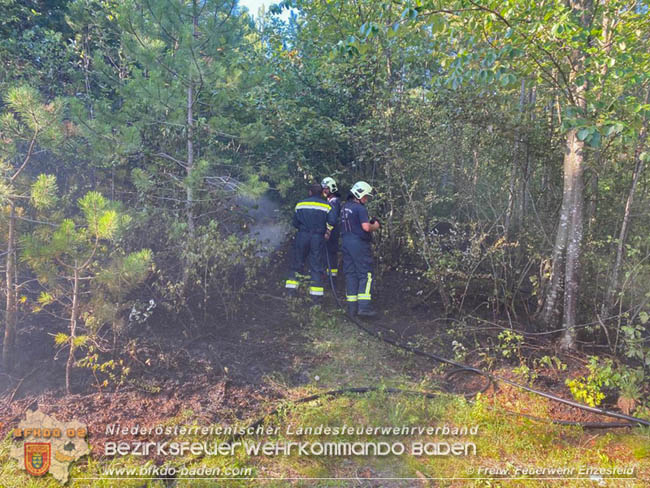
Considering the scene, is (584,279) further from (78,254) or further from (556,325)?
(78,254)

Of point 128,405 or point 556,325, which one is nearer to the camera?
point 128,405

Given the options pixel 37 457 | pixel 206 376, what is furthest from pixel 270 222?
pixel 37 457

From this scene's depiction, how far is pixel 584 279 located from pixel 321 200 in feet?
11.7

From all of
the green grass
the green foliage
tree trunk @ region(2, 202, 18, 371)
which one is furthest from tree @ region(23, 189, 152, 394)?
the green grass

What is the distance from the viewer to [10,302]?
3742 millimetres

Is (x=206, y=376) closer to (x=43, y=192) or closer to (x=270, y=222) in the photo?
(x=43, y=192)

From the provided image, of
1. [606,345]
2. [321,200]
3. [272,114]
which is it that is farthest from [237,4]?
[606,345]

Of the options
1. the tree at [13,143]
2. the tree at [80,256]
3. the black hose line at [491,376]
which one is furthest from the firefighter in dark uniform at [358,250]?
the tree at [13,143]

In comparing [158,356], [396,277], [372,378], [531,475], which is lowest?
[531,475]

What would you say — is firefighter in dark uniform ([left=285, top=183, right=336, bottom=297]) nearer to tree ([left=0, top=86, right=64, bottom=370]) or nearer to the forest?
the forest

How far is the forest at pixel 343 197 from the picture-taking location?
3314 millimetres

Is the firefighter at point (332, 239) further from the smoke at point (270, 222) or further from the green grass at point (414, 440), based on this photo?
the green grass at point (414, 440)

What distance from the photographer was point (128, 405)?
3.34 meters

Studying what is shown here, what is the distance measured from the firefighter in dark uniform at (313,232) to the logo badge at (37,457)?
347 cm
